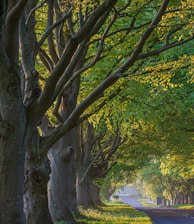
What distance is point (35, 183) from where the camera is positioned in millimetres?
10109

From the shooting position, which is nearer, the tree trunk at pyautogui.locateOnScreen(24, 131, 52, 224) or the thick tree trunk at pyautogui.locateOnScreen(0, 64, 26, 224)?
the thick tree trunk at pyautogui.locateOnScreen(0, 64, 26, 224)

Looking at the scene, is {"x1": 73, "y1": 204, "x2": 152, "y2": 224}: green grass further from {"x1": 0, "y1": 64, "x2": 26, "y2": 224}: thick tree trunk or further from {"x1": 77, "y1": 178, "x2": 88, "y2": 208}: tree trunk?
{"x1": 0, "y1": 64, "x2": 26, "y2": 224}: thick tree trunk

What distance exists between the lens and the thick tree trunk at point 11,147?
7.48 m

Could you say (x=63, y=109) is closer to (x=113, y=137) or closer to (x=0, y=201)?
(x=0, y=201)

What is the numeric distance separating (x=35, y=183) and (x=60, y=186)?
5.02m

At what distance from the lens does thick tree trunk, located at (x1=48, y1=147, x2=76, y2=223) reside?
14.8 metres

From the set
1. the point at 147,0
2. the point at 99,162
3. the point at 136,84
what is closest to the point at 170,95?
the point at 136,84

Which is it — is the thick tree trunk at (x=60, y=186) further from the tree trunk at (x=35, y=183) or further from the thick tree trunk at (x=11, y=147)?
the thick tree trunk at (x=11, y=147)

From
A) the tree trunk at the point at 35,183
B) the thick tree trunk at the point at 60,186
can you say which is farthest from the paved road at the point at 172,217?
the tree trunk at the point at 35,183

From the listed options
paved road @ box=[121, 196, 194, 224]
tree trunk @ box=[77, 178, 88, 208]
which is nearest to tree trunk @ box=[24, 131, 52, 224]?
paved road @ box=[121, 196, 194, 224]

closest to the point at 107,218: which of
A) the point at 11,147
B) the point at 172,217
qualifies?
the point at 172,217

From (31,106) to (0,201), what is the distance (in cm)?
204

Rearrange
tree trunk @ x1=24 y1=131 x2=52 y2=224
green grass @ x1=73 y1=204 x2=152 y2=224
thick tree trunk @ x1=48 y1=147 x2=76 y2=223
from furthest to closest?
1. green grass @ x1=73 y1=204 x2=152 y2=224
2. thick tree trunk @ x1=48 y1=147 x2=76 y2=223
3. tree trunk @ x1=24 y1=131 x2=52 y2=224

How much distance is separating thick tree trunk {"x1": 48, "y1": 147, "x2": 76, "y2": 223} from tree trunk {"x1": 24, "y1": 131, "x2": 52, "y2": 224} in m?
4.55
